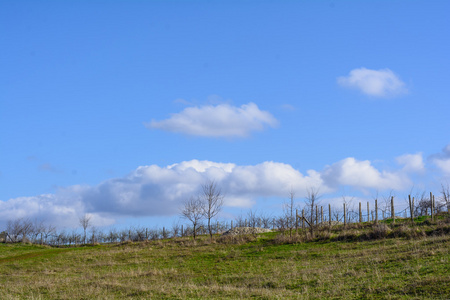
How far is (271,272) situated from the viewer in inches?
897

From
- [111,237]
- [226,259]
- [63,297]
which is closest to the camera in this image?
[63,297]

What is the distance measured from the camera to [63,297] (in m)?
18.2

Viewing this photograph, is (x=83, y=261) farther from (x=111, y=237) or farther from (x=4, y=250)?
(x=111, y=237)

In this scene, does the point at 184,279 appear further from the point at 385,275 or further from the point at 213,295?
the point at 385,275

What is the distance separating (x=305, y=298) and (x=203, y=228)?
189 ft

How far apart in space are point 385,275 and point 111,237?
71127 mm

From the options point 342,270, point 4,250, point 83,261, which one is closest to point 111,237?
point 4,250

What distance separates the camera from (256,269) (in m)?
24.9

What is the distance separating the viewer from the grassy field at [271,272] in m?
15.9

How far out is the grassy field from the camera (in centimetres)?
1592

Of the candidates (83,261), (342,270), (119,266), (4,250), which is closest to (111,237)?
(4,250)

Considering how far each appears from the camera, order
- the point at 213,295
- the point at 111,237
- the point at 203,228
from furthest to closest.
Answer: the point at 111,237 → the point at 203,228 → the point at 213,295

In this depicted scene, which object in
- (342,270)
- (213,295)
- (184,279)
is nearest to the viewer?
(213,295)

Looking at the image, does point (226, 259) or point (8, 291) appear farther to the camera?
point (226, 259)
